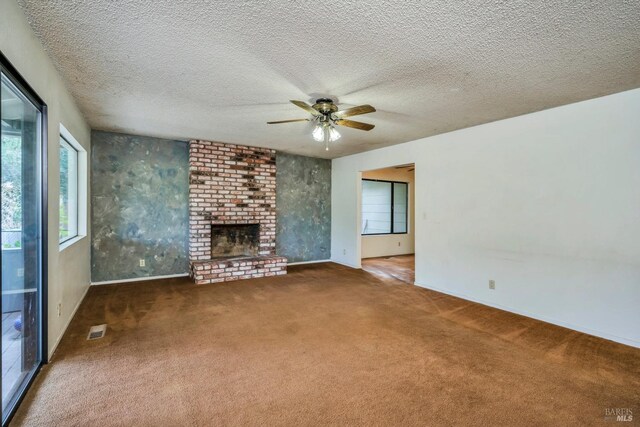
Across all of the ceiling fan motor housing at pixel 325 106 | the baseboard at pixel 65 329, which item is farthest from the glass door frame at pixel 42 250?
the ceiling fan motor housing at pixel 325 106

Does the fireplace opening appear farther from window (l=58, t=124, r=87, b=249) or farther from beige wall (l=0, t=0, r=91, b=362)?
beige wall (l=0, t=0, r=91, b=362)

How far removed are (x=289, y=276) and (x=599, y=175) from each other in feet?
14.1

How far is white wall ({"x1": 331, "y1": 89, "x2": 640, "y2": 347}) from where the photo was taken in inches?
112

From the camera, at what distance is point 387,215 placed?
25.5 feet

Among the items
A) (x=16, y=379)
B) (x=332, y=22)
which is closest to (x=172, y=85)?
(x=332, y=22)

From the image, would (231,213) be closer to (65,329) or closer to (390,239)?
(65,329)

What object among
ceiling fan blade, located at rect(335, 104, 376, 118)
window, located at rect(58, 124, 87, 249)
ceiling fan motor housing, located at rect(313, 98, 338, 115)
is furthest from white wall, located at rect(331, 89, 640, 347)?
window, located at rect(58, 124, 87, 249)

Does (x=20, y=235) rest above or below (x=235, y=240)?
above

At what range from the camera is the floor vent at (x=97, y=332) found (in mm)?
2791

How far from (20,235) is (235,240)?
147 inches

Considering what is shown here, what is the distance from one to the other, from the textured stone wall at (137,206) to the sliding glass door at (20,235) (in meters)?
2.69

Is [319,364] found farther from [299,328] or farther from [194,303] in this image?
[194,303]

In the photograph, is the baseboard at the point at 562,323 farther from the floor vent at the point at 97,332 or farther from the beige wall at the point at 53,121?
the beige wall at the point at 53,121

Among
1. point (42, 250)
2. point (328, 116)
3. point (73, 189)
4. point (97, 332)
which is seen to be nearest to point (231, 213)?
point (73, 189)
